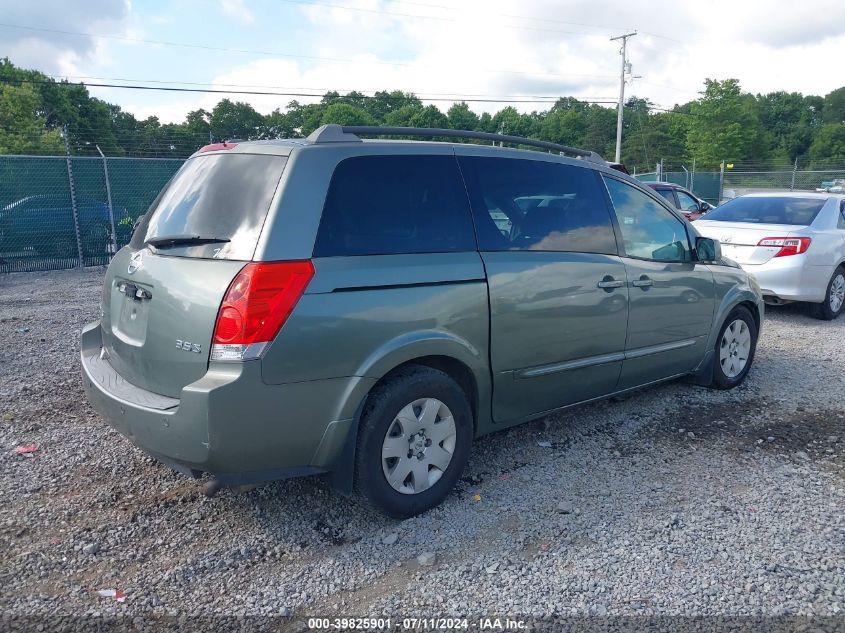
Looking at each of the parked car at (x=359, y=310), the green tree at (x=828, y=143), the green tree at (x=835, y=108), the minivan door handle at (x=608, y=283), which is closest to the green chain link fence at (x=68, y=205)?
the parked car at (x=359, y=310)

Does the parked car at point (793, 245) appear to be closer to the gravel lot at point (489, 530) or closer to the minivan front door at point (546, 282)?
the gravel lot at point (489, 530)

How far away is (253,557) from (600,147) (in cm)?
8945

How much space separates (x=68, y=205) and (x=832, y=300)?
484 inches

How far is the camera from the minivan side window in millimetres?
3211

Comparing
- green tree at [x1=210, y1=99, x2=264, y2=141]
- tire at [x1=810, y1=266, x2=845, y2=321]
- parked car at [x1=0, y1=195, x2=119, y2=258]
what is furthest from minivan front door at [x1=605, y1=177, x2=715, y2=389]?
green tree at [x1=210, y1=99, x2=264, y2=141]

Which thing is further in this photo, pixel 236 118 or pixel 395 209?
pixel 236 118

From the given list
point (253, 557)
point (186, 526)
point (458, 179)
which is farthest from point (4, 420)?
point (458, 179)

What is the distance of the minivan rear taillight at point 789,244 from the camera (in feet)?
26.3

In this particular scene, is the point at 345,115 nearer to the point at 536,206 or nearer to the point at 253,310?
the point at 536,206

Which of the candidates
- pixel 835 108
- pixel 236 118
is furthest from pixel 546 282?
pixel 835 108

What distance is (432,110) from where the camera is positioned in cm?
Result: 7762

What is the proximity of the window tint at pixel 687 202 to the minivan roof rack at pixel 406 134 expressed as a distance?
35.2ft

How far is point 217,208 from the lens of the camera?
10.9 ft

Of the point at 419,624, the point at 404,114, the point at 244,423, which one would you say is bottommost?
the point at 419,624
